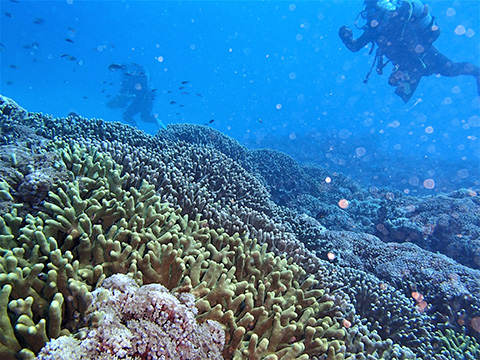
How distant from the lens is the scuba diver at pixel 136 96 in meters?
25.1

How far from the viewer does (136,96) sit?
26.1 meters

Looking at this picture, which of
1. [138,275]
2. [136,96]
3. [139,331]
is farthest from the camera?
[136,96]

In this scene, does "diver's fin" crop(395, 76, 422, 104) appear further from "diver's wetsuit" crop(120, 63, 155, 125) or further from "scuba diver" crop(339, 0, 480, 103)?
"diver's wetsuit" crop(120, 63, 155, 125)

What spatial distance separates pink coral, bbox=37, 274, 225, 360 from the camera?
1220 mm

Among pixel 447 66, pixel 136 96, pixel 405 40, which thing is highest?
pixel 447 66

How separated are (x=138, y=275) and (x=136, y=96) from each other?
92.1 ft

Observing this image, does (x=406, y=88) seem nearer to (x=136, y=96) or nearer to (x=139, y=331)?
(x=139, y=331)

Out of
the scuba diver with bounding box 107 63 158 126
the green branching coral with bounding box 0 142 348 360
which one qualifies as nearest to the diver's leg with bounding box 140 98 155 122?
the scuba diver with bounding box 107 63 158 126

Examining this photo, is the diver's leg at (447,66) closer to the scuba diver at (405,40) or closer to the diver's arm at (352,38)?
the scuba diver at (405,40)

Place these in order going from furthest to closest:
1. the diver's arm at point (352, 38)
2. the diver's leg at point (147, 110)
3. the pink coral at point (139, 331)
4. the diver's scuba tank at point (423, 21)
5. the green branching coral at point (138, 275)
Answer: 1. the diver's leg at point (147, 110)
2. the diver's arm at point (352, 38)
3. the diver's scuba tank at point (423, 21)
4. the green branching coral at point (138, 275)
5. the pink coral at point (139, 331)

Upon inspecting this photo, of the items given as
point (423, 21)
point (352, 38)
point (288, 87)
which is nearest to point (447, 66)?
point (423, 21)

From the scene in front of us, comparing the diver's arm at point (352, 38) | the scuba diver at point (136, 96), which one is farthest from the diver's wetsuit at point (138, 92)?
the diver's arm at point (352, 38)

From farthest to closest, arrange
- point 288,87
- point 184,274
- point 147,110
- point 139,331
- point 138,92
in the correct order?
1. point 288,87
2. point 147,110
3. point 138,92
4. point 184,274
5. point 139,331

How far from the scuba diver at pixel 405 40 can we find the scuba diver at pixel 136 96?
63.3 feet
